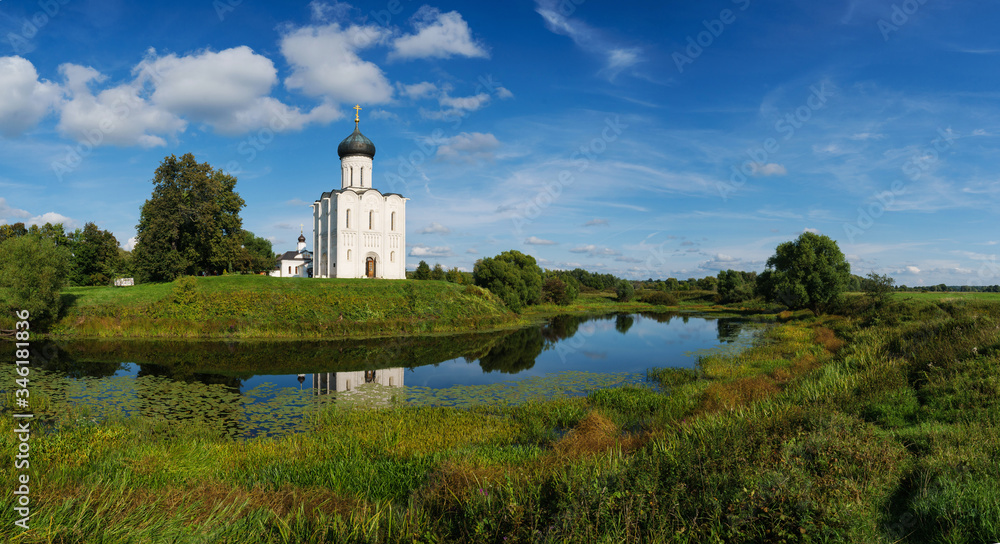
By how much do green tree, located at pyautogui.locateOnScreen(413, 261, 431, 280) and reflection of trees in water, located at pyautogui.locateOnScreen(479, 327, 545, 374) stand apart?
20702mm

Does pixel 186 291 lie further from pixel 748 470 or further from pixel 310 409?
pixel 748 470

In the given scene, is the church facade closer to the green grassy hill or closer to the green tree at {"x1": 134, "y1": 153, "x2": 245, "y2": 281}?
the green grassy hill

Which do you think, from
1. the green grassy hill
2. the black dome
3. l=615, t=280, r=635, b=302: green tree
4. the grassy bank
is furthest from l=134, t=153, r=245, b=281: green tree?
l=615, t=280, r=635, b=302: green tree

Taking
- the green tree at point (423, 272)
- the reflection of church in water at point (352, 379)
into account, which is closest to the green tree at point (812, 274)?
the green tree at point (423, 272)

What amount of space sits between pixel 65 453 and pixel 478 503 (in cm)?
604

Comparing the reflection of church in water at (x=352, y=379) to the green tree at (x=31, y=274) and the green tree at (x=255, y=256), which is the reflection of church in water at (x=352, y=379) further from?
the green tree at (x=255, y=256)

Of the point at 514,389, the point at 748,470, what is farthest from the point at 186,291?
the point at 748,470

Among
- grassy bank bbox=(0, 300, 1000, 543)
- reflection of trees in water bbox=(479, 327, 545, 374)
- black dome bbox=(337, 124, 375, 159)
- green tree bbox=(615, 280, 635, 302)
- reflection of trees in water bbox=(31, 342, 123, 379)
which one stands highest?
black dome bbox=(337, 124, 375, 159)

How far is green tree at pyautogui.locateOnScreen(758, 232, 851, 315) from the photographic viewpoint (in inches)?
1604

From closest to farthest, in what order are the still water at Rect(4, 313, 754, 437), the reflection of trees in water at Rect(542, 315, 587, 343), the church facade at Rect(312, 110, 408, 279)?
the still water at Rect(4, 313, 754, 437) < the reflection of trees in water at Rect(542, 315, 587, 343) < the church facade at Rect(312, 110, 408, 279)

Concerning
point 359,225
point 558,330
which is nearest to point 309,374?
point 558,330

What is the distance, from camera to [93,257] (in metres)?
43.2

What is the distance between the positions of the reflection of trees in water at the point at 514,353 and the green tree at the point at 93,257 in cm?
4052

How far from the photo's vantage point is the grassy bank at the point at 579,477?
370 cm
